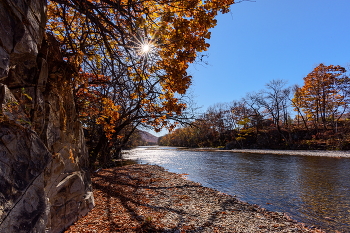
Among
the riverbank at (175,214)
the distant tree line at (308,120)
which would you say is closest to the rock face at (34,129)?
the riverbank at (175,214)

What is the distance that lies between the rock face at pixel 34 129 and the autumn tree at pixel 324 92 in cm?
3851

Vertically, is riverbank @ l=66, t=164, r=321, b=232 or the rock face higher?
the rock face

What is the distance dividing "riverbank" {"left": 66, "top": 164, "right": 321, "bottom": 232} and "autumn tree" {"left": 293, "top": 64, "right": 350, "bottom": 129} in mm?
34018

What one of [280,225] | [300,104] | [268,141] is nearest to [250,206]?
[280,225]

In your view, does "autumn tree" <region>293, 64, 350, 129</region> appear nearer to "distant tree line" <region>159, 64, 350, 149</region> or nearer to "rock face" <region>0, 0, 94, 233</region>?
"distant tree line" <region>159, 64, 350, 149</region>

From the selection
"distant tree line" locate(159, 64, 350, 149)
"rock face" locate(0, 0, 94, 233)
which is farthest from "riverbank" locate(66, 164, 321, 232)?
"distant tree line" locate(159, 64, 350, 149)

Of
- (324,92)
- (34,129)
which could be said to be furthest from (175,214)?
(324,92)

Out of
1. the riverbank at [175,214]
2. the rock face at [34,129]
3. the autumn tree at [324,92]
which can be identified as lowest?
the riverbank at [175,214]

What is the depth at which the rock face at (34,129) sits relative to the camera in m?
2.38

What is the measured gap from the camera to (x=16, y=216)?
234 cm

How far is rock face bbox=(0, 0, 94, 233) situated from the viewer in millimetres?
2383

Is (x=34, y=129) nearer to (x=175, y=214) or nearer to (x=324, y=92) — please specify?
(x=175, y=214)

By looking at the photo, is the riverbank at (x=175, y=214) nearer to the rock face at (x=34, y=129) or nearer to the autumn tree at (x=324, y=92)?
the rock face at (x=34, y=129)

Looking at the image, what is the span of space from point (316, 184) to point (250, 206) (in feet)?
17.1
